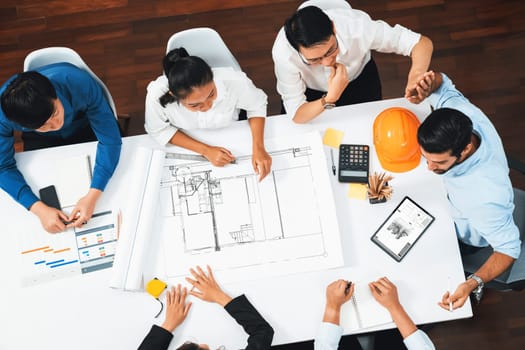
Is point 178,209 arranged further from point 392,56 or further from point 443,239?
point 392,56

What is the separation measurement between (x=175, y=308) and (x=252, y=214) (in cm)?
43

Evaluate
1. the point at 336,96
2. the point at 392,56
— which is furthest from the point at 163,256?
the point at 392,56

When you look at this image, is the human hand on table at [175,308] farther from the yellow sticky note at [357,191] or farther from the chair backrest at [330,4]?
the chair backrest at [330,4]

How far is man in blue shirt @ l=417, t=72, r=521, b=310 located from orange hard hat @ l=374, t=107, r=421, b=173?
0.12m

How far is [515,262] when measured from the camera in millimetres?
1831

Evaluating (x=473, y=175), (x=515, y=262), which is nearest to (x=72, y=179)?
(x=473, y=175)

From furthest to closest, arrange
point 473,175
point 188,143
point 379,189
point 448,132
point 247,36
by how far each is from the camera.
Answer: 1. point 247,36
2. point 188,143
3. point 379,189
4. point 473,175
5. point 448,132

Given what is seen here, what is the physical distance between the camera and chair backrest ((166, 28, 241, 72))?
5.97 feet

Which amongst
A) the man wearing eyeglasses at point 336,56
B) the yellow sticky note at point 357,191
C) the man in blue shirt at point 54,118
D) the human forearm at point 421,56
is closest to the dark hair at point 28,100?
the man in blue shirt at point 54,118

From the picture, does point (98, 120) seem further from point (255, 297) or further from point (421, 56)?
point (421, 56)

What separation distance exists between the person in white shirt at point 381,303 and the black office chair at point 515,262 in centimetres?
41

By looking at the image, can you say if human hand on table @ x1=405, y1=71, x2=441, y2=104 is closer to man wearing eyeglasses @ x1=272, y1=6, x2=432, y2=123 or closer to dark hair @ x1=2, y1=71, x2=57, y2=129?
man wearing eyeglasses @ x1=272, y1=6, x2=432, y2=123

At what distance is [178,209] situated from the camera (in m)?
1.78

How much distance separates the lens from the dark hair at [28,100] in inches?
63.0
